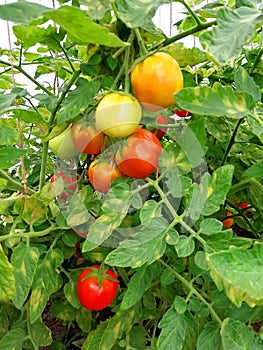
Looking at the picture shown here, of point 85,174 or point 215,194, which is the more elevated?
point 215,194

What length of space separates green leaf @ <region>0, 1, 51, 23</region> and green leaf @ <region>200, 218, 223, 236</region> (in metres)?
0.28

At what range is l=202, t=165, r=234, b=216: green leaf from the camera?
56cm

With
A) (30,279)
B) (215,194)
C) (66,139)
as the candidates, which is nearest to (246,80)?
(215,194)

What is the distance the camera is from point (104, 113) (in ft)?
1.86

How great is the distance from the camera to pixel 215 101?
0.51 meters

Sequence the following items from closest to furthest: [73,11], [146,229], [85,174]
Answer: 1. [73,11]
2. [146,229]
3. [85,174]

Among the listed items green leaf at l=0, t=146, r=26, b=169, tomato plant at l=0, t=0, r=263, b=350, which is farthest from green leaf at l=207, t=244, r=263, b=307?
green leaf at l=0, t=146, r=26, b=169

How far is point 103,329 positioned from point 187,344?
15 centimetres

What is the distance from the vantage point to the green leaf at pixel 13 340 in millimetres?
726

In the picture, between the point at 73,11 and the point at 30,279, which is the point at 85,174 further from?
the point at 73,11

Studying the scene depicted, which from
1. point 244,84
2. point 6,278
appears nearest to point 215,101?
point 244,84

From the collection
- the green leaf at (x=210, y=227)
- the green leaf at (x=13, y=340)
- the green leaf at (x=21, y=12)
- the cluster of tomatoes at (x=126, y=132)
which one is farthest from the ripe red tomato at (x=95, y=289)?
the green leaf at (x=21, y=12)

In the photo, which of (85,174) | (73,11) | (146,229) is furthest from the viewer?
(85,174)

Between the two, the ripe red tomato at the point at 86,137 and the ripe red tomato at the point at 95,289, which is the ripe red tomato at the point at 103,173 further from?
the ripe red tomato at the point at 95,289
